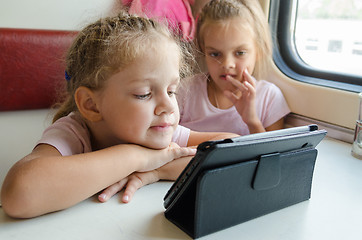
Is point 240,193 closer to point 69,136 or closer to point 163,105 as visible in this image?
point 163,105

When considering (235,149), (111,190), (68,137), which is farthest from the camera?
(68,137)

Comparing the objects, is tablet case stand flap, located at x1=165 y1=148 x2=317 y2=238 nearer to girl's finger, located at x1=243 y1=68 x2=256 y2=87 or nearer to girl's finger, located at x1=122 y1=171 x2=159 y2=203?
girl's finger, located at x1=122 y1=171 x2=159 y2=203

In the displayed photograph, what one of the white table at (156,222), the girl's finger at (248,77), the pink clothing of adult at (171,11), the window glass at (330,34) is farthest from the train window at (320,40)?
the white table at (156,222)

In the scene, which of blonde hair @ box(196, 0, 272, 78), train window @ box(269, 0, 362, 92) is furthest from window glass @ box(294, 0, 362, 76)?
blonde hair @ box(196, 0, 272, 78)

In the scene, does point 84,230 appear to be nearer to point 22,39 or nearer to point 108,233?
point 108,233

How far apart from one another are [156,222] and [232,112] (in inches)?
37.9

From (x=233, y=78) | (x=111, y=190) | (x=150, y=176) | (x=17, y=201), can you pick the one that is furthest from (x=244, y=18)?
(x=17, y=201)

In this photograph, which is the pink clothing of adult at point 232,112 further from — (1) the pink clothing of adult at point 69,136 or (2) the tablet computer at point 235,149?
(2) the tablet computer at point 235,149

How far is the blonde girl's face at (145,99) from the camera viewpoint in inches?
35.8

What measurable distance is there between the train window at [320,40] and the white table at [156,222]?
73 centimetres

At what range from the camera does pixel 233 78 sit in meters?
1.55

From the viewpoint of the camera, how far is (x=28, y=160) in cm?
79

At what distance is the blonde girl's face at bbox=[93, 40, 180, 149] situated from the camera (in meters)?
0.91

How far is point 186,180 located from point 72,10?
3.88ft
